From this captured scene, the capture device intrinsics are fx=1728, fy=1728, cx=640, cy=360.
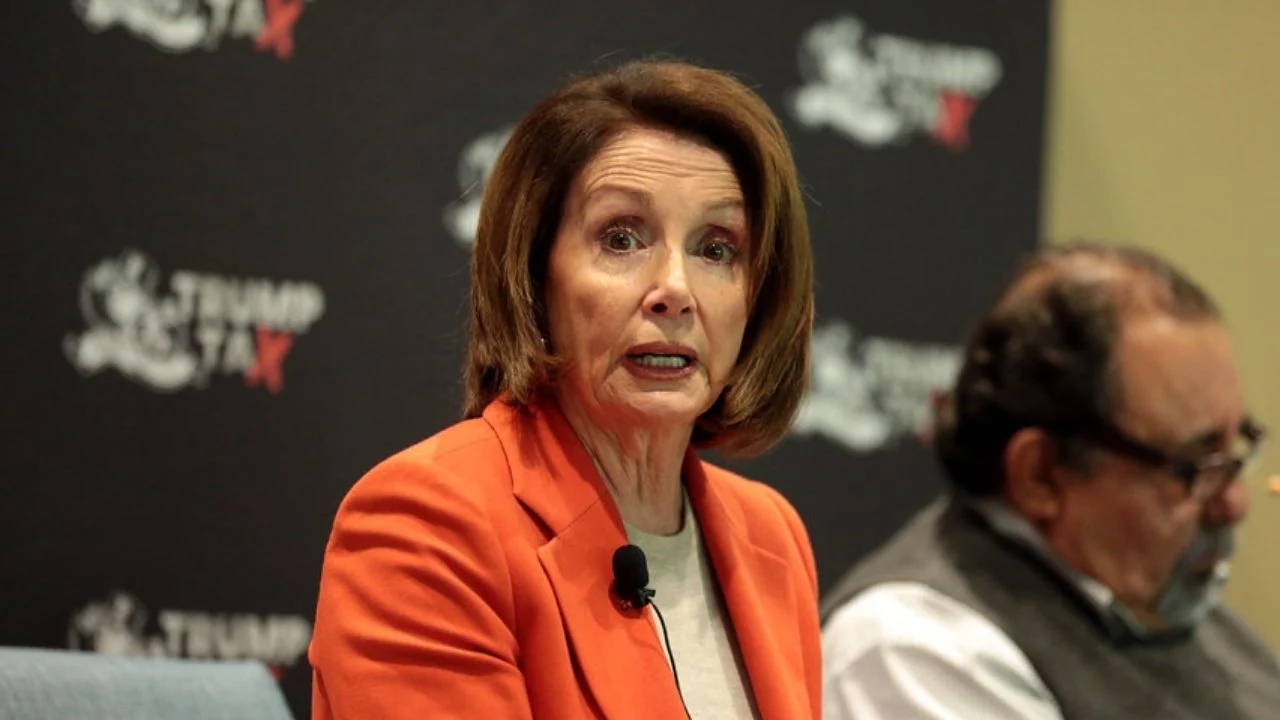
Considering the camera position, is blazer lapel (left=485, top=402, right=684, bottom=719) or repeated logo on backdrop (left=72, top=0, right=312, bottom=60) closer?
blazer lapel (left=485, top=402, right=684, bottom=719)

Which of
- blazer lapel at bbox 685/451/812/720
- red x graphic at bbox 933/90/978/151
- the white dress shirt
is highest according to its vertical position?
red x graphic at bbox 933/90/978/151

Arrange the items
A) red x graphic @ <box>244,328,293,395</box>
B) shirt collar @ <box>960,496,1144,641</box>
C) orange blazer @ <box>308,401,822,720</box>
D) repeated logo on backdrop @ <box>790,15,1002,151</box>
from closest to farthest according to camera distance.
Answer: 1. orange blazer @ <box>308,401,822,720</box>
2. shirt collar @ <box>960,496,1144,641</box>
3. red x graphic @ <box>244,328,293,395</box>
4. repeated logo on backdrop @ <box>790,15,1002,151</box>

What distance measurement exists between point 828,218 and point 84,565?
180cm

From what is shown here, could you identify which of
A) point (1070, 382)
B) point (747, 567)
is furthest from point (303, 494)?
point (1070, 382)

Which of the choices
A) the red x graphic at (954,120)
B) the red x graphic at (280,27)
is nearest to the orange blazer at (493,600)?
the red x graphic at (280,27)

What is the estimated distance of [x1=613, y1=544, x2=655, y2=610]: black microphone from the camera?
2.09 metres

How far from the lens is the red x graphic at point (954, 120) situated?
4090 mm

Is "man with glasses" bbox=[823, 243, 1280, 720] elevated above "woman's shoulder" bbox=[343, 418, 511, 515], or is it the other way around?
"woman's shoulder" bbox=[343, 418, 511, 515]

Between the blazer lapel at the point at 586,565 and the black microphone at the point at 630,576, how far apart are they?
0.01m

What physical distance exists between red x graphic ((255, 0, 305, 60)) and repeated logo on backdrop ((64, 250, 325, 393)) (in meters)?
0.45

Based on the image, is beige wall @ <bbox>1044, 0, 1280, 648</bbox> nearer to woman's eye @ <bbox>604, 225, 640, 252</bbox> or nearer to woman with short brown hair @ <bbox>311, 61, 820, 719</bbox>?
woman with short brown hair @ <bbox>311, 61, 820, 719</bbox>

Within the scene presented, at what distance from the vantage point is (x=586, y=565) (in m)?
2.08

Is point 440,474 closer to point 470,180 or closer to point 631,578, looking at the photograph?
point 631,578

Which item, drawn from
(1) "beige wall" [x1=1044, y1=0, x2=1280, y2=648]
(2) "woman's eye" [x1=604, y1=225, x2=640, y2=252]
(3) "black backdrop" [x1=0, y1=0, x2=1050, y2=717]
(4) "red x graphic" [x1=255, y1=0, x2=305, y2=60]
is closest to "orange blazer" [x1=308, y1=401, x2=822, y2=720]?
(2) "woman's eye" [x1=604, y1=225, x2=640, y2=252]
